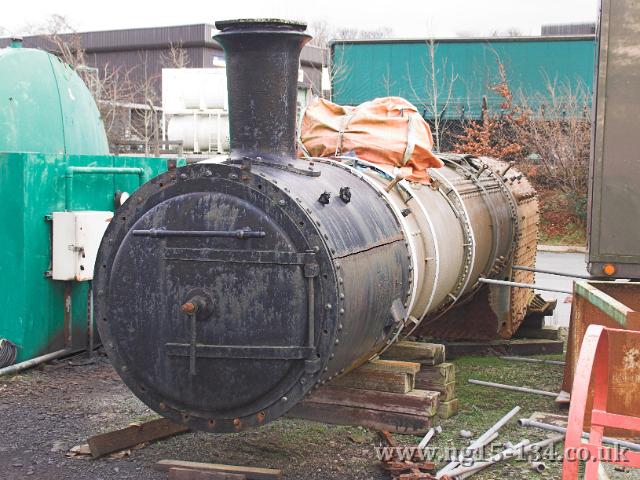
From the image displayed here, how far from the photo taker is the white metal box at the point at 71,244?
7.16 meters

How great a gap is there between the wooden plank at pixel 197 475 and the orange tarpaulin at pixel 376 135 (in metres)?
2.28

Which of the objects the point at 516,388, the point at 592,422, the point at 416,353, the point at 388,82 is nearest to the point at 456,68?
the point at 388,82

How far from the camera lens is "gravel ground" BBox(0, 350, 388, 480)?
16.0ft

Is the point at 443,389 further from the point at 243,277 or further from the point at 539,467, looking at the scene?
the point at 243,277

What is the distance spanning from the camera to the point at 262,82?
15.1ft

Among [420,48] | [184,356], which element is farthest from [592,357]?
[420,48]

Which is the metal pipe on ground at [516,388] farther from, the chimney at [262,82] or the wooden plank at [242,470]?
the chimney at [262,82]

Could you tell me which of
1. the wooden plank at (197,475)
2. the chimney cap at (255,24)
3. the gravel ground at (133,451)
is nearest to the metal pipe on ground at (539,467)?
the gravel ground at (133,451)

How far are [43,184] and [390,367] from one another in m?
3.39

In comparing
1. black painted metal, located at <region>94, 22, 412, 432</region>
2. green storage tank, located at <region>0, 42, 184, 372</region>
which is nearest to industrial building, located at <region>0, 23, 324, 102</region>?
green storage tank, located at <region>0, 42, 184, 372</region>

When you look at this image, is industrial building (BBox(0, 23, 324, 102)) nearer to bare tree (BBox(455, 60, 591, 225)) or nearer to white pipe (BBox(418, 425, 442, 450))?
bare tree (BBox(455, 60, 591, 225))

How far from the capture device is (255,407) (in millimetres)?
4324

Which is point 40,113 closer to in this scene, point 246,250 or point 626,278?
point 246,250

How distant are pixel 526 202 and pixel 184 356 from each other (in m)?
5.45
